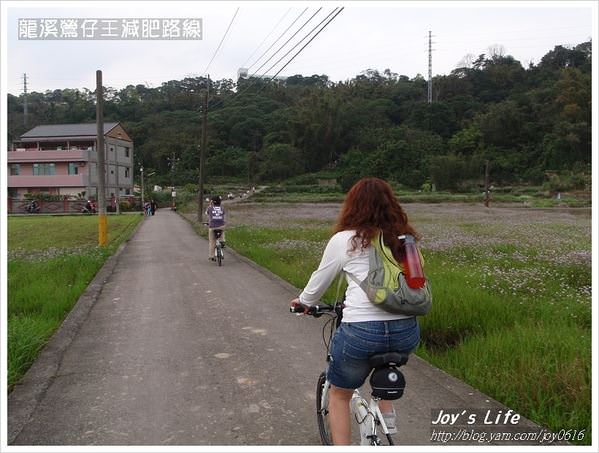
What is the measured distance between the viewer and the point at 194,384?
429 cm

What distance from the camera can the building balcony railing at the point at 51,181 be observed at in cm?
4794

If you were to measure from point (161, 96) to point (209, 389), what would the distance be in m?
34.8

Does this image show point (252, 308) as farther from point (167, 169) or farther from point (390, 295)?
point (167, 169)

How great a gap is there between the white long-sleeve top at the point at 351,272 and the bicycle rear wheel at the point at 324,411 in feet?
2.45

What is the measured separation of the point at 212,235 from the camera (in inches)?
472

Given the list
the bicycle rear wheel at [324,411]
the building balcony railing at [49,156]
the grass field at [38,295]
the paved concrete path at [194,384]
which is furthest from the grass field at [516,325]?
the building balcony railing at [49,156]

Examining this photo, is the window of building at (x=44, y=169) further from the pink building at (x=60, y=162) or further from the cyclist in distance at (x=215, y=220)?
the cyclist in distance at (x=215, y=220)

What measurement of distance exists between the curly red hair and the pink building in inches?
1855

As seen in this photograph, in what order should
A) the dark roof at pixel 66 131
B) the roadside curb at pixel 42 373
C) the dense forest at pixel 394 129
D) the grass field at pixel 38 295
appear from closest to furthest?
the roadside curb at pixel 42 373
the grass field at pixel 38 295
the dark roof at pixel 66 131
the dense forest at pixel 394 129

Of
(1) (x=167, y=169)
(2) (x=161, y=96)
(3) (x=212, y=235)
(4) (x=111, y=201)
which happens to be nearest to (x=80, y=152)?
(4) (x=111, y=201)

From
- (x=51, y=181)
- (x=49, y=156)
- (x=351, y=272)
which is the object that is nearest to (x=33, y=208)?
(x=51, y=181)

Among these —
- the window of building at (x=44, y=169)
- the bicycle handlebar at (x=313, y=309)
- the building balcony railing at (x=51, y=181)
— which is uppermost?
the window of building at (x=44, y=169)

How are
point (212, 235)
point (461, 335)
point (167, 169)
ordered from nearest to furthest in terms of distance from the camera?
point (461, 335), point (212, 235), point (167, 169)

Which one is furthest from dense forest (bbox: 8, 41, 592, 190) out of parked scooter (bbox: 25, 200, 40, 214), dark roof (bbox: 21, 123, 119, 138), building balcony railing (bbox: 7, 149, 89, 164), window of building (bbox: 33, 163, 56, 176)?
parked scooter (bbox: 25, 200, 40, 214)
